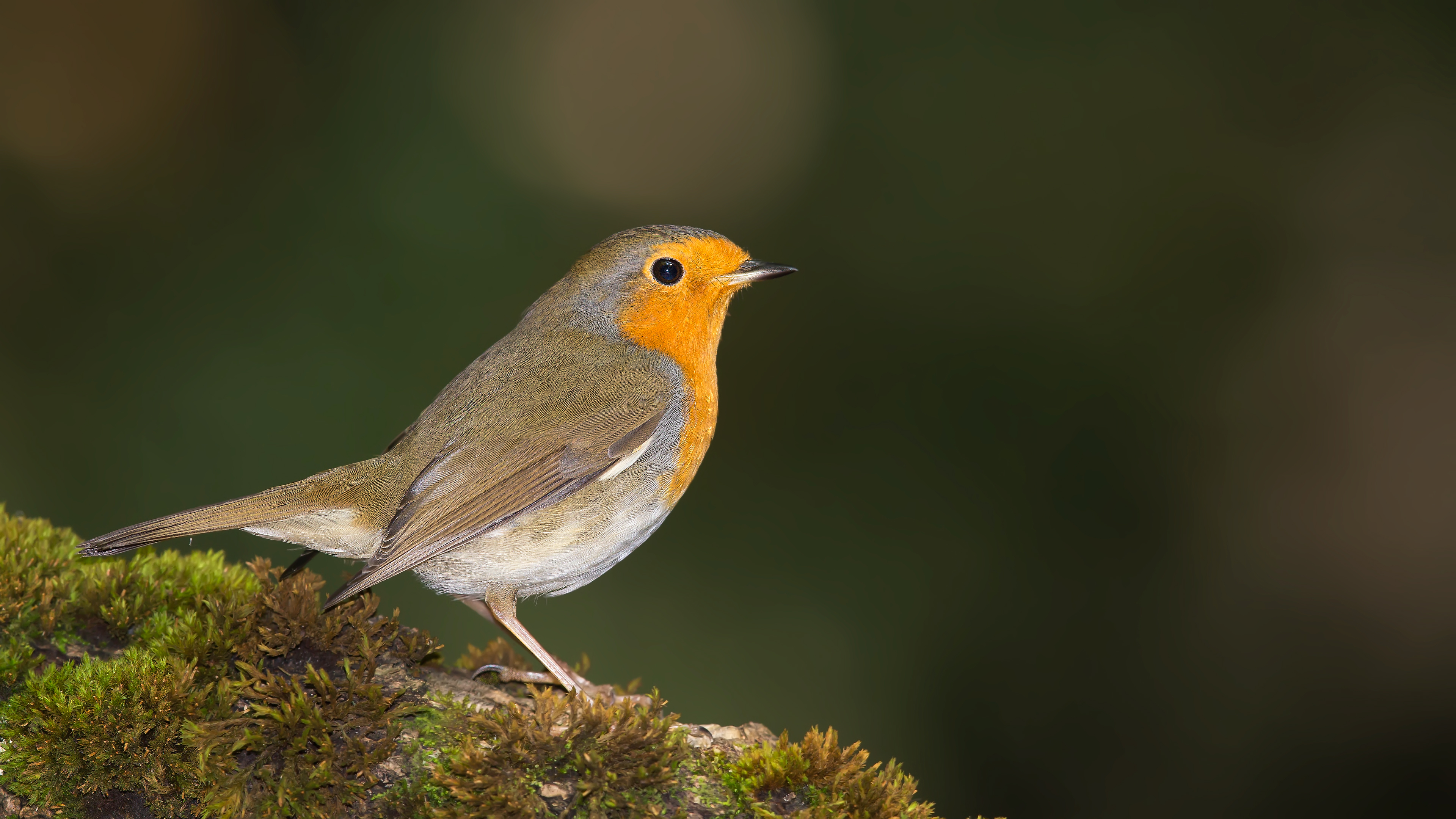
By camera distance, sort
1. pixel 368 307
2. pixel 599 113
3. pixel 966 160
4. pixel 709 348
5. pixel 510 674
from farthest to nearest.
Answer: pixel 599 113 < pixel 966 160 < pixel 368 307 < pixel 709 348 < pixel 510 674

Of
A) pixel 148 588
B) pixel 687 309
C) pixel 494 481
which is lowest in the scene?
pixel 148 588

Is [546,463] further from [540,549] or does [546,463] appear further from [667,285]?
[667,285]

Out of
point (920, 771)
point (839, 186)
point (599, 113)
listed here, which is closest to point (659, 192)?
point (599, 113)

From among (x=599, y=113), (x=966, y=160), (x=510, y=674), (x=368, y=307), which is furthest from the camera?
(x=599, y=113)

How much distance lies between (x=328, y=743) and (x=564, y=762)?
2.06 ft

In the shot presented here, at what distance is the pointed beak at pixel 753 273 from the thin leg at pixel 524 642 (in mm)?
1518

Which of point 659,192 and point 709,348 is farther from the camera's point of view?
point 659,192

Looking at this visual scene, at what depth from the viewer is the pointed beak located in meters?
3.77

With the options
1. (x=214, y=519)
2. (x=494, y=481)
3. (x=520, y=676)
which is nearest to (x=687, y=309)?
(x=494, y=481)

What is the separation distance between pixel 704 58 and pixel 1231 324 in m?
4.79

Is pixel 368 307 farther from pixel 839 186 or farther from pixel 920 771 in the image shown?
pixel 920 771

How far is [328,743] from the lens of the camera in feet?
8.08

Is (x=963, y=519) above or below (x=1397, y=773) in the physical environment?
above

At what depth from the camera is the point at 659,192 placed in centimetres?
808
